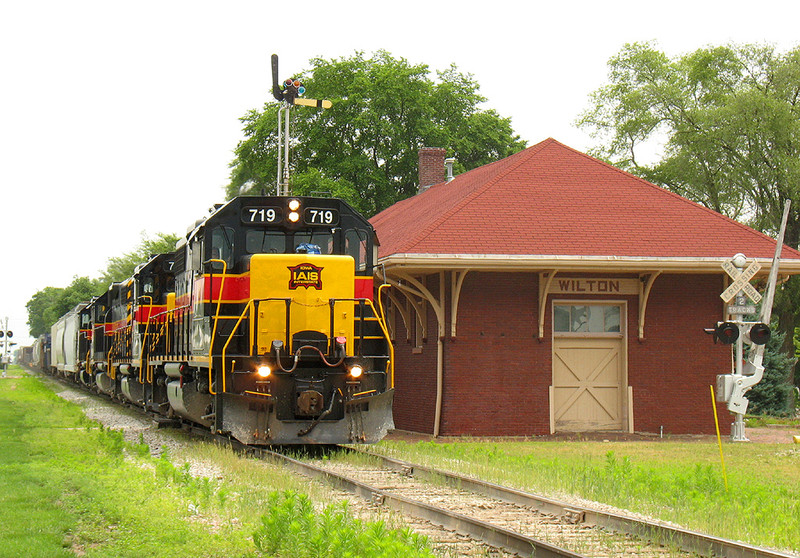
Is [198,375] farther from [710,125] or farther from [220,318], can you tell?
[710,125]

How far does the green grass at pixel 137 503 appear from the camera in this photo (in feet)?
23.8

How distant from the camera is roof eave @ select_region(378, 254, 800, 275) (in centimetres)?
1770

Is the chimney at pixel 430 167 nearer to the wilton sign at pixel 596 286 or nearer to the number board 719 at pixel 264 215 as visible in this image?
the wilton sign at pixel 596 286

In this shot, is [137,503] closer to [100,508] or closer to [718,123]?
[100,508]

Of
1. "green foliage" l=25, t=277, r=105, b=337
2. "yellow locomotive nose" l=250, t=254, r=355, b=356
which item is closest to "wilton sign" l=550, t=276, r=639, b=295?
"yellow locomotive nose" l=250, t=254, r=355, b=356

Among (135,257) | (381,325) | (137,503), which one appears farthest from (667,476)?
(135,257)

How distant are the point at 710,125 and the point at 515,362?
22.9 meters

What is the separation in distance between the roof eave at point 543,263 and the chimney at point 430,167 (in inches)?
497

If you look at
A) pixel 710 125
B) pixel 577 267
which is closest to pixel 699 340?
pixel 577 267

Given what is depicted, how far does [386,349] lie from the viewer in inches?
546

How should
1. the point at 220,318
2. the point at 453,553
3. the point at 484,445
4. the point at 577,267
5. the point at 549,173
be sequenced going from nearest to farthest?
the point at 453,553, the point at 220,318, the point at 484,445, the point at 577,267, the point at 549,173

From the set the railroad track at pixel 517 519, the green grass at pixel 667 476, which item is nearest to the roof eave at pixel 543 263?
the green grass at pixel 667 476

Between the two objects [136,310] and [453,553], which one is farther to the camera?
[136,310]

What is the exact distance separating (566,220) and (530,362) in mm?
3167
